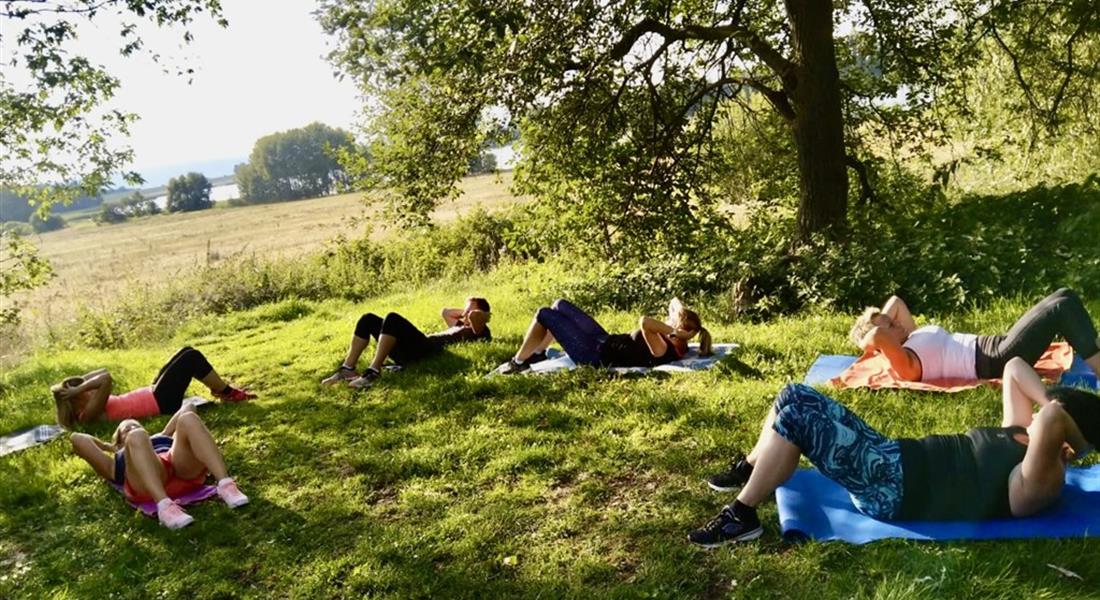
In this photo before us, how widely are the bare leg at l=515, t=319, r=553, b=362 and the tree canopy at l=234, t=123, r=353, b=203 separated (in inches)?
3055

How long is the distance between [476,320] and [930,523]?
5.28m

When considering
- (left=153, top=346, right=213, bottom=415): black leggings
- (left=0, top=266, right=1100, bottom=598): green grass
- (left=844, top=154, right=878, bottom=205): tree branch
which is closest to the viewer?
(left=0, top=266, right=1100, bottom=598): green grass

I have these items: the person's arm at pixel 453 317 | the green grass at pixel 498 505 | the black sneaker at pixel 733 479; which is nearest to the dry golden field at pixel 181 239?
the person's arm at pixel 453 317

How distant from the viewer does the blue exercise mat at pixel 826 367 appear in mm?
5242

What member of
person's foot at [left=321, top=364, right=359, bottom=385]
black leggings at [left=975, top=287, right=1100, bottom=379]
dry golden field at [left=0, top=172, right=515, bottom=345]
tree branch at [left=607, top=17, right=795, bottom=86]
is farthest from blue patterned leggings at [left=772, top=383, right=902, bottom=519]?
dry golden field at [left=0, top=172, right=515, bottom=345]

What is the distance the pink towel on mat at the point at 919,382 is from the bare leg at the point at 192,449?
4197 mm

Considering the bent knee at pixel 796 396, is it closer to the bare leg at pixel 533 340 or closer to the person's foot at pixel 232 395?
the bare leg at pixel 533 340

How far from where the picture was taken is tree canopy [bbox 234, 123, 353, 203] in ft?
267

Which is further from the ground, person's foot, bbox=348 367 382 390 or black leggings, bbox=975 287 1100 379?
black leggings, bbox=975 287 1100 379

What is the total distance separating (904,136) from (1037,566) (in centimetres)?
946

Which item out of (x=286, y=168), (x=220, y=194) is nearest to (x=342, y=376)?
(x=286, y=168)

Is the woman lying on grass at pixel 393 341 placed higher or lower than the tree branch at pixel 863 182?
lower

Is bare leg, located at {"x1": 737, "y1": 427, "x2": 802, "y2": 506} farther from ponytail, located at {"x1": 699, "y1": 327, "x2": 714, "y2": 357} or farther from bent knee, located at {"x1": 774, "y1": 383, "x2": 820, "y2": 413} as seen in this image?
ponytail, located at {"x1": 699, "y1": 327, "x2": 714, "y2": 357}

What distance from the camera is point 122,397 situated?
260 inches
